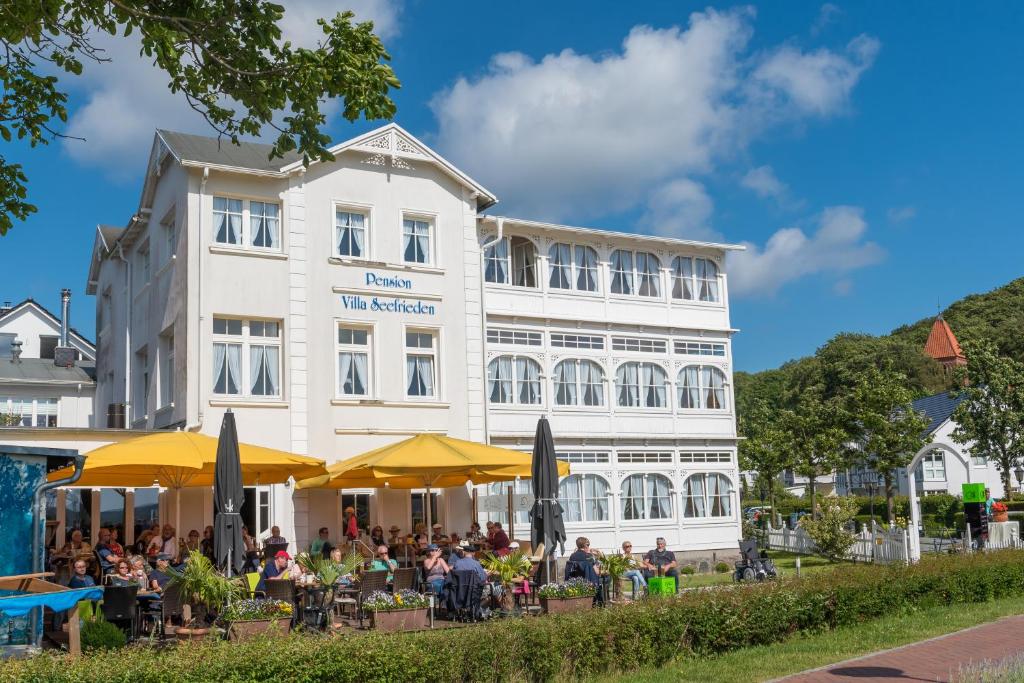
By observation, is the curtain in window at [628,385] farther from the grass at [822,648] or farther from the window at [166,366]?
the grass at [822,648]

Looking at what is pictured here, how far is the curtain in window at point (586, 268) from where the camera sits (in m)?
27.0

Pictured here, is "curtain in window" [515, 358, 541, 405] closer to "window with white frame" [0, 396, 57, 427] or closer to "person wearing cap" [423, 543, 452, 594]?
"person wearing cap" [423, 543, 452, 594]

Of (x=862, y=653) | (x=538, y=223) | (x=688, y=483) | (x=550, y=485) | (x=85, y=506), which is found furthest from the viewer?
(x=688, y=483)

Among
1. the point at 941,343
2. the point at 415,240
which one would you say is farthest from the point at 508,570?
the point at 941,343

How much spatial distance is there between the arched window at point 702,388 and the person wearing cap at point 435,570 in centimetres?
1363

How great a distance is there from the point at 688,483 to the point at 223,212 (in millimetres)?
14187

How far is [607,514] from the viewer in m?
26.2

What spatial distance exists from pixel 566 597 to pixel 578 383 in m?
13.2

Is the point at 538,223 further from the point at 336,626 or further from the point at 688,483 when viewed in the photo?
the point at 336,626

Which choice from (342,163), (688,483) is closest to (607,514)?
(688,483)

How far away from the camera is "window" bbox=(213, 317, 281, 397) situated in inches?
840

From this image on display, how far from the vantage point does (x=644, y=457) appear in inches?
1069

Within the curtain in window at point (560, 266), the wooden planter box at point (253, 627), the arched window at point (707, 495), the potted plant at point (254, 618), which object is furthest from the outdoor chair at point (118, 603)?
the arched window at point (707, 495)

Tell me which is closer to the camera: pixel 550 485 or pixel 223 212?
pixel 550 485
